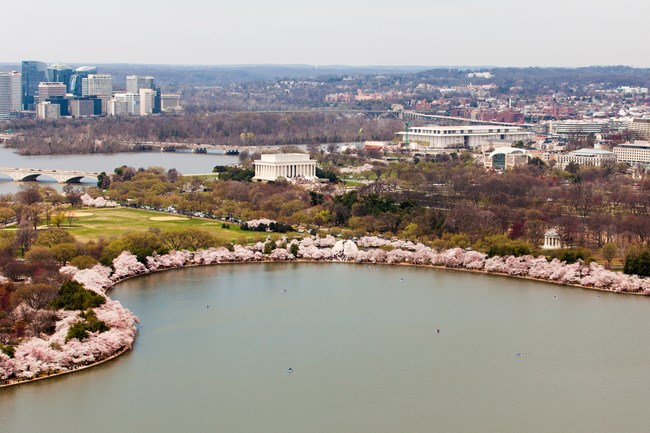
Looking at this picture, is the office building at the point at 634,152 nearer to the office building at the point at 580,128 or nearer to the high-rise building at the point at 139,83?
the office building at the point at 580,128

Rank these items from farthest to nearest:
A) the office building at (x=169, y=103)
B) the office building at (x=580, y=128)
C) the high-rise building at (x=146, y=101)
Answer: the office building at (x=169, y=103) → the high-rise building at (x=146, y=101) → the office building at (x=580, y=128)

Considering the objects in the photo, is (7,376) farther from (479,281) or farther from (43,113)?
(43,113)

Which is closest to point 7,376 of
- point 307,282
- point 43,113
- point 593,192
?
point 307,282

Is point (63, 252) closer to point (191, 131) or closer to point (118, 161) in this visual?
point (118, 161)

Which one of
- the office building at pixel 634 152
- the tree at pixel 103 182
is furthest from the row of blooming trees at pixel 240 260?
the office building at pixel 634 152

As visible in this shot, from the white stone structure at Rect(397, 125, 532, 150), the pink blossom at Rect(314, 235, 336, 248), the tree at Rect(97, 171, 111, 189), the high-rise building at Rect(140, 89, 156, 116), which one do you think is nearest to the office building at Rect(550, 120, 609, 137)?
the white stone structure at Rect(397, 125, 532, 150)

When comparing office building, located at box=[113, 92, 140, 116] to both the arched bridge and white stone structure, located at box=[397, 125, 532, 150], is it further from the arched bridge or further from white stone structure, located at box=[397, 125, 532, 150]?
the arched bridge
